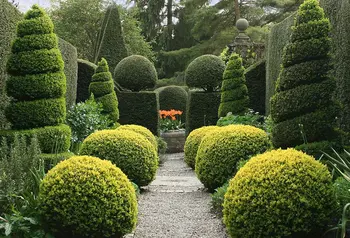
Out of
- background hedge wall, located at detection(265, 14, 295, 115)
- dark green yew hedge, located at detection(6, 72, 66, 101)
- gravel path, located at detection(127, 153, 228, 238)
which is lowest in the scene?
gravel path, located at detection(127, 153, 228, 238)

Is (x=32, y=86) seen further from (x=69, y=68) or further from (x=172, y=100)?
(x=172, y=100)

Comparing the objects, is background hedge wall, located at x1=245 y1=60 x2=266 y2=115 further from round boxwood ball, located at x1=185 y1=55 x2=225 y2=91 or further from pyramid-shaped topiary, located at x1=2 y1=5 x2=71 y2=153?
pyramid-shaped topiary, located at x1=2 y1=5 x2=71 y2=153

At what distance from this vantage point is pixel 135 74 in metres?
17.6

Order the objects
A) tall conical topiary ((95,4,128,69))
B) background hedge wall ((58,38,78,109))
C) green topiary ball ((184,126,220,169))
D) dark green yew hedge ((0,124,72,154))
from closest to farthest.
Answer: dark green yew hedge ((0,124,72,154)) → green topiary ball ((184,126,220,169)) → background hedge wall ((58,38,78,109)) → tall conical topiary ((95,4,128,69))

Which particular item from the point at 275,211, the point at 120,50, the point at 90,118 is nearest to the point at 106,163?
the point at 275,211

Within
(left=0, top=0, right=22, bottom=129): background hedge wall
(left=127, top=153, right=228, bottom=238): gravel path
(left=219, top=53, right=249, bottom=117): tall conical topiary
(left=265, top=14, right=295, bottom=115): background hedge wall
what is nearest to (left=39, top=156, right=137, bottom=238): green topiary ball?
(left=127, top=153, right=228, bottom=238): gravel path

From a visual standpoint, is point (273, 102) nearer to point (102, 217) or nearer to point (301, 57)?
point (301, 57)

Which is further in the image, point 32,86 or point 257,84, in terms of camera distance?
point 257,84

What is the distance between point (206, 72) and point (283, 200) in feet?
42.4

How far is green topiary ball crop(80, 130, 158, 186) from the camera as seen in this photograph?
7.91 metres

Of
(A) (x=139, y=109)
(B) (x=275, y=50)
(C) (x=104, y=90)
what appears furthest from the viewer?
(A) (x=139, y=109)

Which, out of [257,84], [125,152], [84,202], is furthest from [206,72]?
[84,202]

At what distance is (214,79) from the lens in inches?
677

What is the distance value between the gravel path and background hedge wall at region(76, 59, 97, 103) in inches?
241
